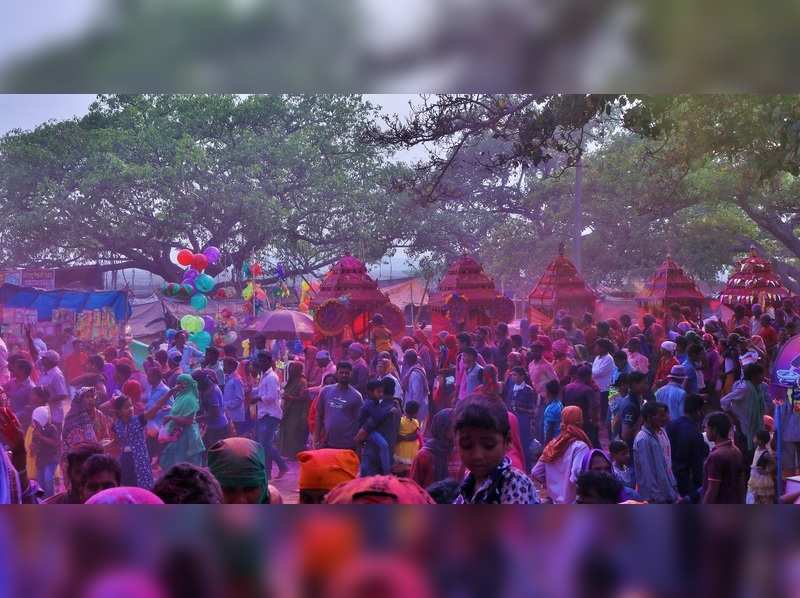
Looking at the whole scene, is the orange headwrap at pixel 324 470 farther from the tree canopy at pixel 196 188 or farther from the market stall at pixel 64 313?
the market stall at pixel 64 313

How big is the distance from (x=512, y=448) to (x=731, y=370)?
7.60ft

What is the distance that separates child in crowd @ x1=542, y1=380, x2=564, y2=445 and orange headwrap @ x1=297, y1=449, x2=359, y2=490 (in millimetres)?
2820

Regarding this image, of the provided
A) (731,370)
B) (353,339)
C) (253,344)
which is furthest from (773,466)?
(253,344)

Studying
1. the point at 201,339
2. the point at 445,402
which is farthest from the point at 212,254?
the point at 445,402

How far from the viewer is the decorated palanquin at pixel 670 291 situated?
579 cm

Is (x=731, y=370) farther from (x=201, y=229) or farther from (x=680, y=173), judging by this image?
(x=201, y=229)

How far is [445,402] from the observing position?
5.81 metres

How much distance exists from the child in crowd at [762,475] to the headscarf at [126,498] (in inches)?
124

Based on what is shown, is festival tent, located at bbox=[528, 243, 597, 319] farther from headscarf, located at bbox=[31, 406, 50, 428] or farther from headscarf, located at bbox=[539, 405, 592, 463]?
headscarf, located at bbox=[31, 406, 50, 428]

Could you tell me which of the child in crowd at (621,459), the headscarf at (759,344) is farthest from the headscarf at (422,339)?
the headscarf at (759,344)

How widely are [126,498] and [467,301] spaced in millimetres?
4109

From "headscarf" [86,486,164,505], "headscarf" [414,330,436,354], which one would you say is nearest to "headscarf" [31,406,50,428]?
"headscarf" [414,330,436,354]

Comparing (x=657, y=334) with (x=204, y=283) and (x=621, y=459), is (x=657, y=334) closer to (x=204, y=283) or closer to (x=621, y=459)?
(x=621, y=459)

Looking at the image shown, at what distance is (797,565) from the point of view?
2.17 meters
